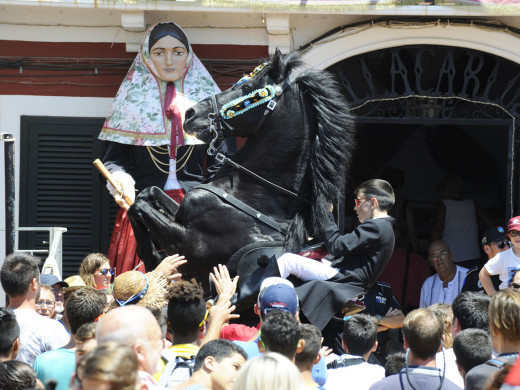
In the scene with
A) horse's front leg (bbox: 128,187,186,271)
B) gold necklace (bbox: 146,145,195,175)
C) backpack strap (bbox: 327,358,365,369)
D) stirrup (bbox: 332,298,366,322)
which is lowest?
backpack strap (bbox: 327,358,365,369)

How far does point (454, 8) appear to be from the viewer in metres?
9.76

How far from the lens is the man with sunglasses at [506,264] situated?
26.0 ft

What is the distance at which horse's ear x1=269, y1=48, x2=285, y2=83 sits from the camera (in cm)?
723

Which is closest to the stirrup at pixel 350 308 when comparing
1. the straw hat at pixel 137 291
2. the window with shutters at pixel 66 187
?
the straw hat at pixel 137 291

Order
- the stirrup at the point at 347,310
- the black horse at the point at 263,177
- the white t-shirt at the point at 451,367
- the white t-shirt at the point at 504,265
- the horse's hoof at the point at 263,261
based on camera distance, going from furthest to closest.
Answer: the white t-shirt at the point at 504,265
the black horse at the point at 263,177
the stirrup at the point at 347,310
the horse's hoof at the point at 263,261
the white t-shirt at the point at 451,367

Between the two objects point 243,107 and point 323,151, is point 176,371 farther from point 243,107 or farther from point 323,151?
point 243,107

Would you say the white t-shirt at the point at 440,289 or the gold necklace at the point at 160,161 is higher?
the gold necklace at the point at 160,161

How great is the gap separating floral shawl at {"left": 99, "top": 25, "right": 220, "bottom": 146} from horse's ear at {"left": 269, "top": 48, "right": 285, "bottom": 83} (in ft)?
7.01

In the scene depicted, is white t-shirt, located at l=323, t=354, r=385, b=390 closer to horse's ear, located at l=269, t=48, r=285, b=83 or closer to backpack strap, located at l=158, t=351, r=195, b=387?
backpack strap, located at l=158, t=351, r=195, b=387

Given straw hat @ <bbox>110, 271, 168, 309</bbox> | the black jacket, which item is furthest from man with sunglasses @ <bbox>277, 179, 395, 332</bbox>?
straw hat @ <bbox>110, 271, 168, 309</bbox>

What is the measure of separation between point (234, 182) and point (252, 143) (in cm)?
31

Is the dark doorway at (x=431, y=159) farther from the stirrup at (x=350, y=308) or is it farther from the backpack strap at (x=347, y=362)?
the backpack strap at (x=347, y=362)

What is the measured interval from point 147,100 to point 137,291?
350 centimetres

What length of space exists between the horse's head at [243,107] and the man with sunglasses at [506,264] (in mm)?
2086
